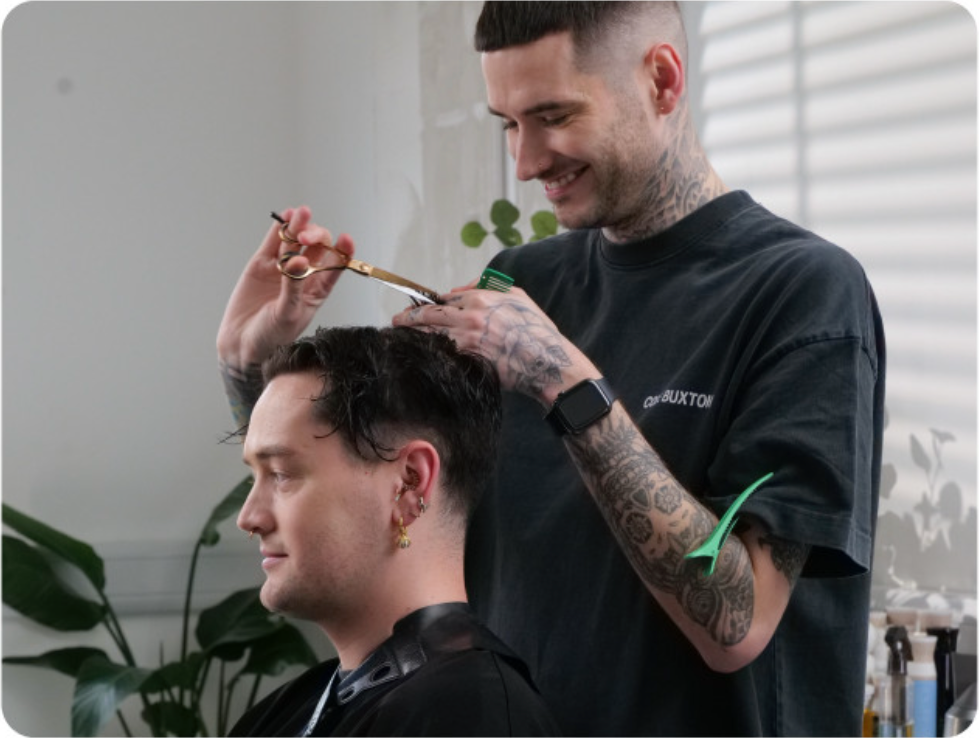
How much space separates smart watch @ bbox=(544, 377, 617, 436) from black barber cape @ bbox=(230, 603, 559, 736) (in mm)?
261

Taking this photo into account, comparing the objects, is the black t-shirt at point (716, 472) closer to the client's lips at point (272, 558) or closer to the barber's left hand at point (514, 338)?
the barber's left hand at point (514, 338)

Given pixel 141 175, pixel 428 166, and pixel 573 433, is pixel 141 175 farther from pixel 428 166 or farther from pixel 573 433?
pixel 573 433

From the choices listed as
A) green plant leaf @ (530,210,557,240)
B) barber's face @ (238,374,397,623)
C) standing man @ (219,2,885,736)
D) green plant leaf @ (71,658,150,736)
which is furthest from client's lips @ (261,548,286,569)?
green plant leaf @ (71,658,150,736)

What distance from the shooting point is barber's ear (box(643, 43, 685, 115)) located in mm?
1516

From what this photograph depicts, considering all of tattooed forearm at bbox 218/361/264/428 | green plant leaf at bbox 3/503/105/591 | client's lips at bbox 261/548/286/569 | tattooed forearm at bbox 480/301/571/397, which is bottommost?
green plant leaf at bbox 3/503/105/591

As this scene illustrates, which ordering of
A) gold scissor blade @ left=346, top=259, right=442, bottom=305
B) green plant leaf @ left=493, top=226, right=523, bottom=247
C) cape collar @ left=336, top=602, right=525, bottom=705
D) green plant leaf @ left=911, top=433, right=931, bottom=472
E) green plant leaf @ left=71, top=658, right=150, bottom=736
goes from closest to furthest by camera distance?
1. cape collar @ left=336, top=602, right=525, bottom=705
2. gold scissor blade @ left=346, top=259, right=442, bottom=305
3. green plant leaf @ left=911, top=433, right=931, bottom=472
4. green plant leaf @ left=493, top=226, right=523, bottom=247
5. green plant leaf @ left=71, top=658, right=150, bottom=736

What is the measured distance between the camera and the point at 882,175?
97.3 inches

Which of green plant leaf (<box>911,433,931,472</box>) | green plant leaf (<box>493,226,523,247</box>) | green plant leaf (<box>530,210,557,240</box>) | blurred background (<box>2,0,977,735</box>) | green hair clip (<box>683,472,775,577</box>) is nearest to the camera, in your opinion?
green hair clip (<box>683,472,775,577</box>)

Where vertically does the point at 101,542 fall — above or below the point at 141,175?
below

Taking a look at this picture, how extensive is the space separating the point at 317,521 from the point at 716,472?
1.40 feet

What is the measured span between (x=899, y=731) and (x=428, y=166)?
6.65 feet

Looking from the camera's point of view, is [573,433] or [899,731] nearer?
[573,433]

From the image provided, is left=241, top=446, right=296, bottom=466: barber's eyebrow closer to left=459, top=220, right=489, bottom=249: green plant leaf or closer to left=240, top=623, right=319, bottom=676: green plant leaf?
left=459, top=220, right=489, bottom=249: green plant leaf

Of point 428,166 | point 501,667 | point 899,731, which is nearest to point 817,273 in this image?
point 501,667
